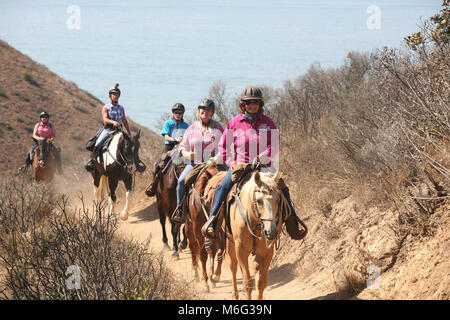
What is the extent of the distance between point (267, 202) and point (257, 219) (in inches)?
16.4

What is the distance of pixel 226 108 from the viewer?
20.5 metres

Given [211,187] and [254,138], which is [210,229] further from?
[254,138]

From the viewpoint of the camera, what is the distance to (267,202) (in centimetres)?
732

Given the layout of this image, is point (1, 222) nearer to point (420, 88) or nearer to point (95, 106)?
point (420, 88)

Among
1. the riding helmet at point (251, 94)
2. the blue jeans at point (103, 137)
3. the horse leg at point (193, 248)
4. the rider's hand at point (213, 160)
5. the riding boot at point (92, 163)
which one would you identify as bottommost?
the horse leg at point (193, 248)

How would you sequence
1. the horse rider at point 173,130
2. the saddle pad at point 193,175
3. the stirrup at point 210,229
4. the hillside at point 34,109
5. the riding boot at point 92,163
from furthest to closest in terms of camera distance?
the hillside at point 34,109 → the riding boot at point 92,163 → the horse rider at point 173,130 → the saddle pad at point 193,175 → the stirrup at point 210,229

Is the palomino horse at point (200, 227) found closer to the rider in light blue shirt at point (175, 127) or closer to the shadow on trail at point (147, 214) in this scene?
the rider in light blue shirt at point (175, 127)

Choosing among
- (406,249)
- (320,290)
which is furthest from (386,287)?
(320,290)

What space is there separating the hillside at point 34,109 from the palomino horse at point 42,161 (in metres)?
21.5

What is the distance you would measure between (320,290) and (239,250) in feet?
6.54

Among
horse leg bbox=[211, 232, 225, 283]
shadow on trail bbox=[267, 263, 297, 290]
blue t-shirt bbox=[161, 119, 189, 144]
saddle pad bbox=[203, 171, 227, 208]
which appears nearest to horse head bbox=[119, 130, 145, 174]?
blue t-shirt bbox=[161, 119, 189, 144]

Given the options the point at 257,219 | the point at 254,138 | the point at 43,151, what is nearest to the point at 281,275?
the point at 254,138

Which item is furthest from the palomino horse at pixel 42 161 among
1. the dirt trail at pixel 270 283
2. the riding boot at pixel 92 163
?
the dirt trail at pixel 270 283

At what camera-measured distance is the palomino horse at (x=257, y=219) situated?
7.33 meters
